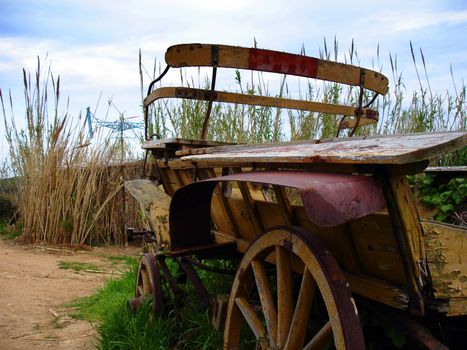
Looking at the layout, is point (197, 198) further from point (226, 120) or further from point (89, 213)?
point (89, 213)

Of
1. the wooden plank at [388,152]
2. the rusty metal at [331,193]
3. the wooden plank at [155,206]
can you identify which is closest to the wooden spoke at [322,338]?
the rusty metal at [331,193]

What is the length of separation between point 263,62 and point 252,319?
149cm

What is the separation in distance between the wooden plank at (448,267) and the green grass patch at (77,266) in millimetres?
4648

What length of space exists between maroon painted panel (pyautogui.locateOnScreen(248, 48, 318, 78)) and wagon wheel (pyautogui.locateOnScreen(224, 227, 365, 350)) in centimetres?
117

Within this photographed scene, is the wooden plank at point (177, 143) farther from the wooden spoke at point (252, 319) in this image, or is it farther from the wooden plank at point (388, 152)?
the wooden plank at point (388, 152)

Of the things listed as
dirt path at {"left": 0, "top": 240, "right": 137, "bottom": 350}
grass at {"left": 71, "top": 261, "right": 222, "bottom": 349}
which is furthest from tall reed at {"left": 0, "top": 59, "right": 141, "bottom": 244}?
grass at {"left": 71, "top": 261, "right": 222, "bottom": 349}

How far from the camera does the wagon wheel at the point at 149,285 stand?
9.66 feet

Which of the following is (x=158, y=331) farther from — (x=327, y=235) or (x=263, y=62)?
(x=263, y=62)

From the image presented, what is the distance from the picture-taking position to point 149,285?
3.12 m

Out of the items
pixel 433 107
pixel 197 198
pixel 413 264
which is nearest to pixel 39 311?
pixel 197 198

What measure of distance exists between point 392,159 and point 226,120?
5070 mm

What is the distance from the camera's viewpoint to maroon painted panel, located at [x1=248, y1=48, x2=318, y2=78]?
9.21 feet

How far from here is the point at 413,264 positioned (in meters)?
1.44

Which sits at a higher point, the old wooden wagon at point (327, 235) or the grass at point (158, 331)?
the old wooden wagon at point (327, 235)
